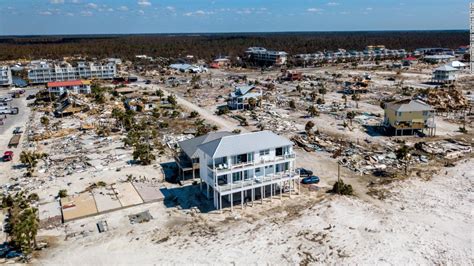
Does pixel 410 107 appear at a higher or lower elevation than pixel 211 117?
higher

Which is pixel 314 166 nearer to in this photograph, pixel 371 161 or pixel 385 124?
pixel 371 161

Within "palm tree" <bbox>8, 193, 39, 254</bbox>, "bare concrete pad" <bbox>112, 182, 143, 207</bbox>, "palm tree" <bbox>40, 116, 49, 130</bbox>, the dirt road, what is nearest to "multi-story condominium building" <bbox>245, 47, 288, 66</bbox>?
the dirt road

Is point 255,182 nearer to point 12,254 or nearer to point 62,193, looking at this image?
point 62,193

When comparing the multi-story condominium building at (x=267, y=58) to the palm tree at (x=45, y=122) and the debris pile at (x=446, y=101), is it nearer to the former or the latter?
the debris pile at (x=446, y=101)

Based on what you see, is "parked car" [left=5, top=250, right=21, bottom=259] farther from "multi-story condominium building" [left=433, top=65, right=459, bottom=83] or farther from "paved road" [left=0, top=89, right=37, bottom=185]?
"multi-story condominium building" [left=433, top=65, right=459, bottom=83]

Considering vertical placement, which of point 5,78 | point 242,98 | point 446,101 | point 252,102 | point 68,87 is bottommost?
point 252,102

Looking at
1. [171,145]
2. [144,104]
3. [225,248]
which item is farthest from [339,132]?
[144,104]

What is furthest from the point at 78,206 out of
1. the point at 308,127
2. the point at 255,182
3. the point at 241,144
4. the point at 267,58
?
the point at 267,58
